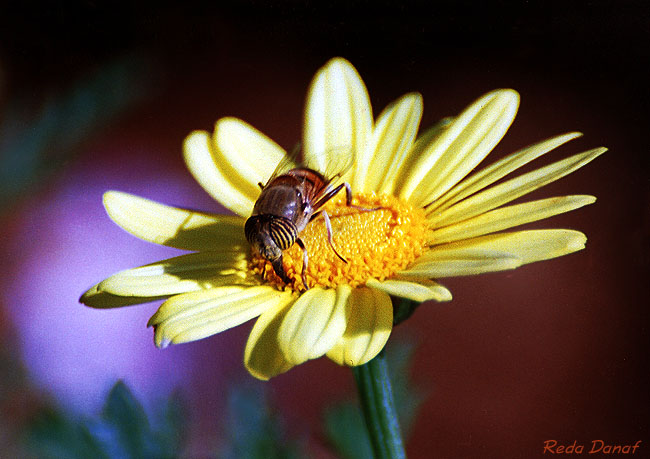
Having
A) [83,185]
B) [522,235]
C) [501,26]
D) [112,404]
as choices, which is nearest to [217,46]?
[83,185]

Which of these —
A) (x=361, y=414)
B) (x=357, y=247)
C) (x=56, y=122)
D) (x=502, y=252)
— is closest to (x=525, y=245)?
(x=502, y=252)

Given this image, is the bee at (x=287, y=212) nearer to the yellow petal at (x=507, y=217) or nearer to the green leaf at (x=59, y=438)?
the yellow petal at (x=507, y=217)

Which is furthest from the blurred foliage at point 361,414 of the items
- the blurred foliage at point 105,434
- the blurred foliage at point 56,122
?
the blurred foliage at point 56,122

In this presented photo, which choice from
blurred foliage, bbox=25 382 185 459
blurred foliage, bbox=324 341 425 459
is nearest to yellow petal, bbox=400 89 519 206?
blurred foliage, bbox=324 341 425 459
